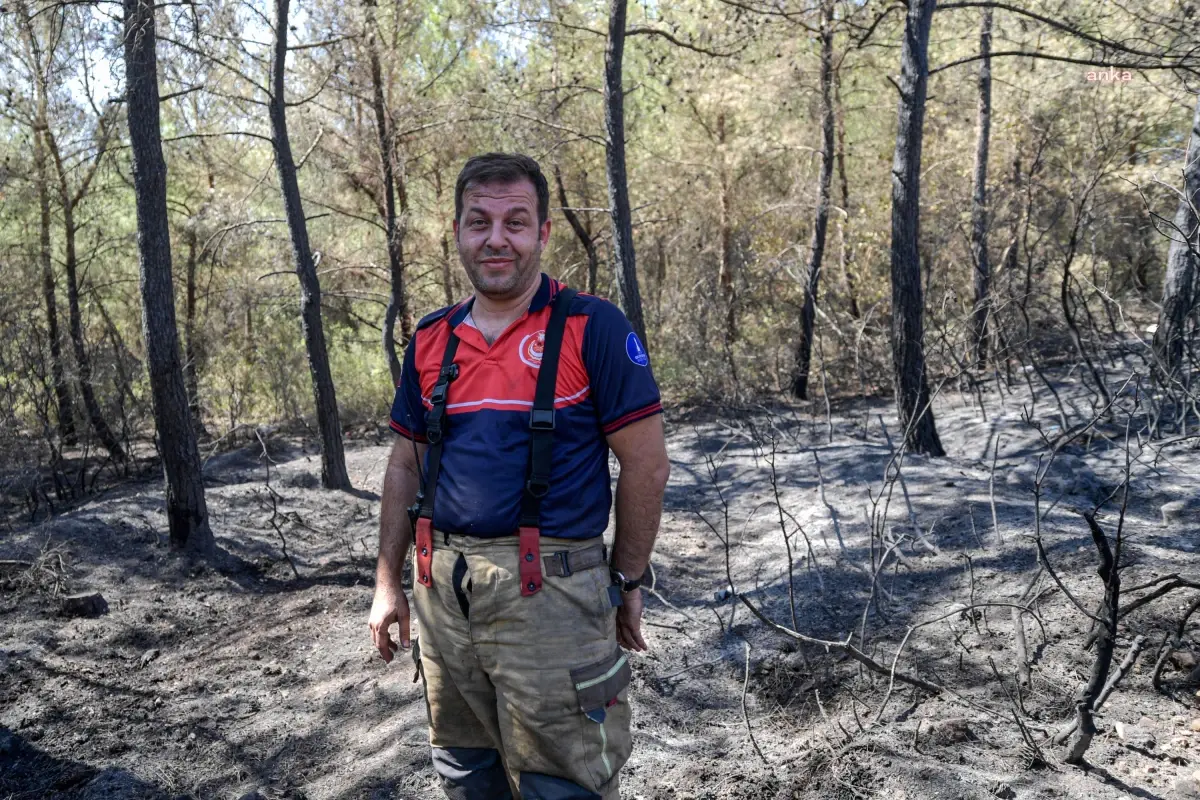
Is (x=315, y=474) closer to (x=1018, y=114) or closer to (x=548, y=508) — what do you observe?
(x=548, y=508)

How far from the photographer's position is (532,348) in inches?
88.6

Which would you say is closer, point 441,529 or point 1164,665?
point 441,529

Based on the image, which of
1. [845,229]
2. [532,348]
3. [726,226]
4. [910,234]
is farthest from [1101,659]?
[726,226]

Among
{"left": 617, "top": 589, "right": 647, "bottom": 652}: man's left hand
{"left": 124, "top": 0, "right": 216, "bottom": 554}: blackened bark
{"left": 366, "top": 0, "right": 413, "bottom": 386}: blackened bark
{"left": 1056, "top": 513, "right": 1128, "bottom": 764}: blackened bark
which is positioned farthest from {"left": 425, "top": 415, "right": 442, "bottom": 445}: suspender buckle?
{"left": 366, "top": 0, "right": 413, "bottom": 386}: blackened bark

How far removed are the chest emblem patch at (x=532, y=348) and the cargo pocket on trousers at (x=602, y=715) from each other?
2.39ft

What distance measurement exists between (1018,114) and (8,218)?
1604 cm

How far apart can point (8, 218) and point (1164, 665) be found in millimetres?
14597

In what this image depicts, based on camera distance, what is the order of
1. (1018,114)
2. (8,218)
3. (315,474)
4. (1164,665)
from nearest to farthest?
(1164,665) < (315,474) < (8,218) < (1018,114)

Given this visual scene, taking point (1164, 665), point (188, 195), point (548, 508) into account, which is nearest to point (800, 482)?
point (1164, 665)

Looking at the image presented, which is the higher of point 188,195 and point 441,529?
point 188,195

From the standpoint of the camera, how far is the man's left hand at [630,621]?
2.38 m

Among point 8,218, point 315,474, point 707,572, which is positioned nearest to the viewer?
point 707,572

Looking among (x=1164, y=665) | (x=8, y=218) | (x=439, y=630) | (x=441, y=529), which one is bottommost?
(x=1164, y=665)

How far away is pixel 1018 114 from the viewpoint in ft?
53.2
